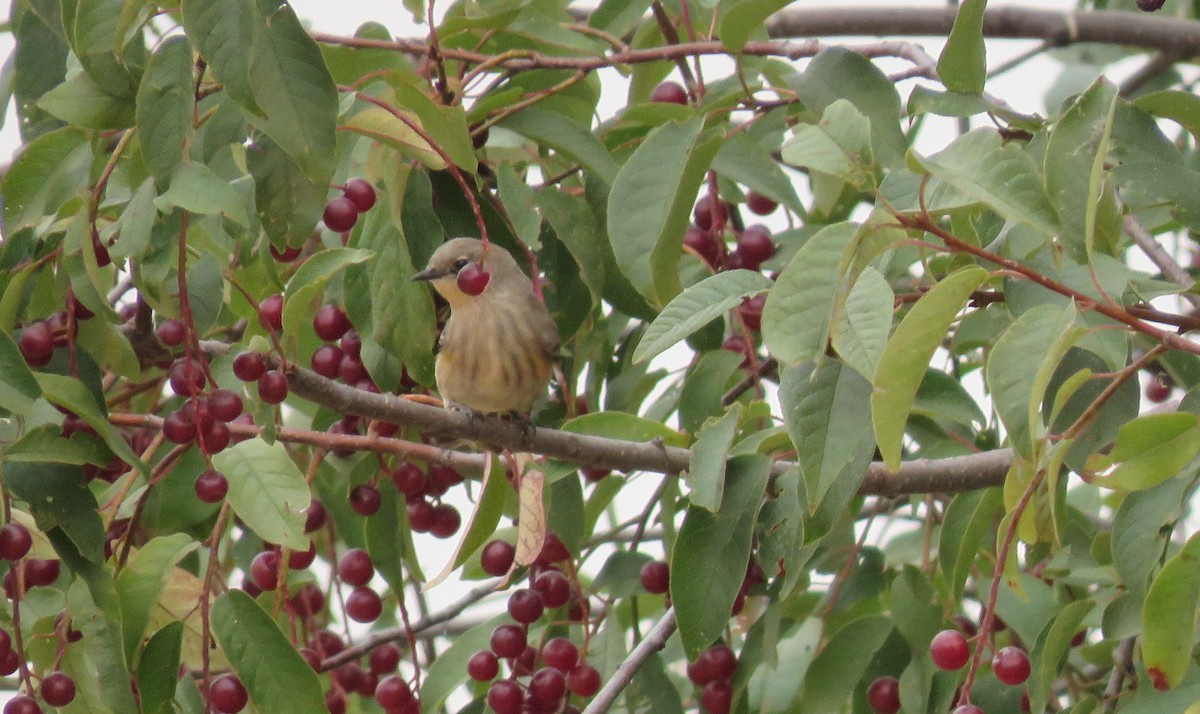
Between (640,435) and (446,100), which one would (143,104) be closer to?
(446,100)

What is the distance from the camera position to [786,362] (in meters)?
1.76

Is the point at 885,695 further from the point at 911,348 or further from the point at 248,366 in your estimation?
the point at 248,366

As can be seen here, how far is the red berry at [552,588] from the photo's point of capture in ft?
10.3

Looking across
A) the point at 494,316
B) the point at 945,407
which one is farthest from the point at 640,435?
the point at 494,316

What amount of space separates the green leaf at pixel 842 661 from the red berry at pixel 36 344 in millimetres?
1568

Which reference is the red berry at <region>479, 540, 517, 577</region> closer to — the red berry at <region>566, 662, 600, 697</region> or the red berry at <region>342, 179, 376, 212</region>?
the red berry at <region>566, 662, 600, 697</region>

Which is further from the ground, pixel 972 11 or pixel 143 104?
pixel 143 104

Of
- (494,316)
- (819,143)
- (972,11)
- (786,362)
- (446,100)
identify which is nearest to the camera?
(786,362)

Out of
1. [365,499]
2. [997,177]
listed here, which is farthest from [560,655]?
[997,177]

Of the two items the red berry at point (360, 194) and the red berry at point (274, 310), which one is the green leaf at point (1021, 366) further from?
the red berry at point (274, 310)

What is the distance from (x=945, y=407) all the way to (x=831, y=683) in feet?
2.07

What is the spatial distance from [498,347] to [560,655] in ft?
3.47

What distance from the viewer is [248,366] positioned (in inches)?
91.1

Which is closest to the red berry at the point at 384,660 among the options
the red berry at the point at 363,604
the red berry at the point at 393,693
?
the red berry at the point at 363,604
